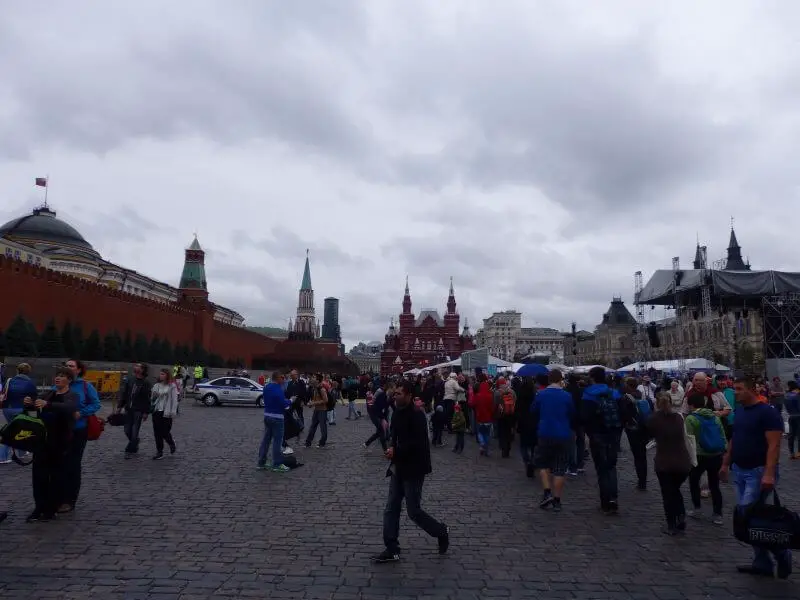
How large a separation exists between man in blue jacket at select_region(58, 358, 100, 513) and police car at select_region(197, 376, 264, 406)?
65.6 feet

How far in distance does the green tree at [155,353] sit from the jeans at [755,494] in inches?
1471

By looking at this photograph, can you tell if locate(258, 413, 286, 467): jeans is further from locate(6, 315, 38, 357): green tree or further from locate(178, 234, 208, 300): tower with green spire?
locate(178, 234, 208, 300): tower with green spire

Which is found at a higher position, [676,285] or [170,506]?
[676,285]

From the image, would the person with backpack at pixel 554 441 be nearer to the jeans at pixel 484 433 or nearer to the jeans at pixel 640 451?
the jeans at pixel 640 451

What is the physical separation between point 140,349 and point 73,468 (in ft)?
107

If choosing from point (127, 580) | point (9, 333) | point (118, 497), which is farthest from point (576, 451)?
point (9, 333)

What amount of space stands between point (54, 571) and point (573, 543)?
4607 millimetres

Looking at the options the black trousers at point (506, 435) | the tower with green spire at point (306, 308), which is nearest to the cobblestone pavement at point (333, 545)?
the black trousers at point (506, 435)

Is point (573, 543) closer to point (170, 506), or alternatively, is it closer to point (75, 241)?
point (170, 506)

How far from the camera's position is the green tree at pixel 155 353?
127ft

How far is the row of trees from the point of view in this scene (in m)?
27.0

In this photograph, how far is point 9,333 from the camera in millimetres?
26891

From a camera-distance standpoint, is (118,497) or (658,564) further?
(118,497)

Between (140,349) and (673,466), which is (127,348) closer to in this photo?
(140,349)
